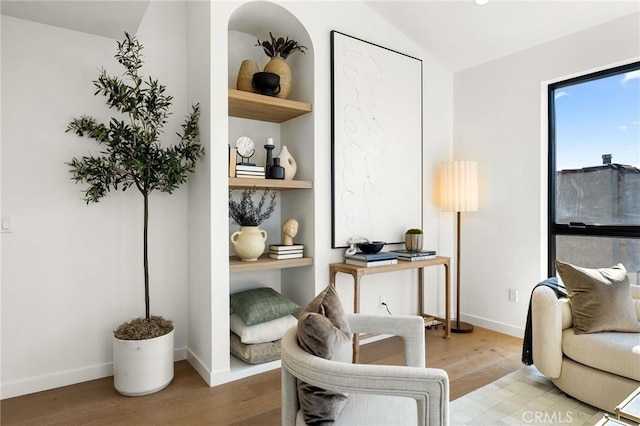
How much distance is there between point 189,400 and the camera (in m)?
2.27

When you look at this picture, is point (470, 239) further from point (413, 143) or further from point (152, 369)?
point (152, 369)

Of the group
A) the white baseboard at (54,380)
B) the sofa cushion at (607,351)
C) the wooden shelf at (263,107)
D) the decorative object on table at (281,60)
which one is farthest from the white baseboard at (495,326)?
the white baseboard at (54,380)

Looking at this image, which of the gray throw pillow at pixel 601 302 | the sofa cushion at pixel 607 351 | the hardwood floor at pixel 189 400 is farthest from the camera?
the gray throw pillow at pixel 601 302

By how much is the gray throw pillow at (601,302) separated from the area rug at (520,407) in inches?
16.8

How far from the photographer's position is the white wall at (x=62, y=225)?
2.31 m

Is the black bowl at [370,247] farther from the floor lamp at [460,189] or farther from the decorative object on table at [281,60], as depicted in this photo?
the decorative object on table at [281,60]

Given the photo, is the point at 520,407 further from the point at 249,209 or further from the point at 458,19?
the point at 458,19

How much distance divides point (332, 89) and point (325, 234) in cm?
117

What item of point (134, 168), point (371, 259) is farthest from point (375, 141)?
point (134, 168)

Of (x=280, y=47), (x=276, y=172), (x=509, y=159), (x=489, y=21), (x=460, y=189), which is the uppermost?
(x=489, y=21)

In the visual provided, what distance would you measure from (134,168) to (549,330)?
2709mm

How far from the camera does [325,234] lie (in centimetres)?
302

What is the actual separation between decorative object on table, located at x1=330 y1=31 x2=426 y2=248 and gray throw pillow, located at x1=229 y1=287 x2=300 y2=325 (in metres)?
0.62

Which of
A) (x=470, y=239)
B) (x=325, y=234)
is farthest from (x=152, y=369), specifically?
(x=470, y=239)
